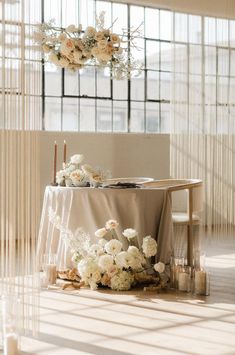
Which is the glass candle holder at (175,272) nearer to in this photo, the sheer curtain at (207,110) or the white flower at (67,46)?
the white flower at (67,46)

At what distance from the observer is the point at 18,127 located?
11.7ft

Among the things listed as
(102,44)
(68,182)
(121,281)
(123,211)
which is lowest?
(121,281)

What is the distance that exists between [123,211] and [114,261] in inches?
16.8

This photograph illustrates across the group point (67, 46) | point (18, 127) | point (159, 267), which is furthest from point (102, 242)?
point (18, 127)

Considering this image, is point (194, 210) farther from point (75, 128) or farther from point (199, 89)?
point (199, 89)

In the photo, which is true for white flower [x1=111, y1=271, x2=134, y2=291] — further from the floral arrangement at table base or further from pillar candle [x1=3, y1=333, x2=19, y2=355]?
pillar candle [x1=3, y1=333, x2=19, y2=355]

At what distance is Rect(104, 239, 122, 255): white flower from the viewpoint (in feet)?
17.1

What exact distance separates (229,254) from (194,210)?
1423 millimetres

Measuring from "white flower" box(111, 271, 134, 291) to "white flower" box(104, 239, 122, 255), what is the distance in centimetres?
17

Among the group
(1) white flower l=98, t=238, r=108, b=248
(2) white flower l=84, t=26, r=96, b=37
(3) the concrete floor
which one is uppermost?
(2) white flower l=84, t=26, r=96, b=37

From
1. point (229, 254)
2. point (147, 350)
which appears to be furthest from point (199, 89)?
point (147, 350)

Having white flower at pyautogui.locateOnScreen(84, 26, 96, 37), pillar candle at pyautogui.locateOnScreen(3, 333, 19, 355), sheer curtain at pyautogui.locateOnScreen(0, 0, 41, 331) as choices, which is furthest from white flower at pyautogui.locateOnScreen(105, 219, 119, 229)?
pillar candle at pyautogui.locateOnScreen(3, 333, 19, 355)

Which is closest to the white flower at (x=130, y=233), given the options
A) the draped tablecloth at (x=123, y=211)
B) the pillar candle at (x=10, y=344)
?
the draped tablecloth at (x=123, y=211)

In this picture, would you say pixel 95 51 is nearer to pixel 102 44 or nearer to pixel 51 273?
pixel 102 44
